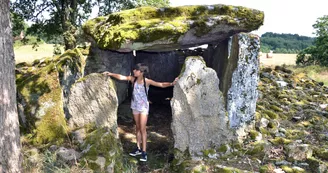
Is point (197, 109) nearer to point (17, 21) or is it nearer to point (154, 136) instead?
point (154, 136)

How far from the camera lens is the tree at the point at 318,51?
25594mm

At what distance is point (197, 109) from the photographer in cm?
576

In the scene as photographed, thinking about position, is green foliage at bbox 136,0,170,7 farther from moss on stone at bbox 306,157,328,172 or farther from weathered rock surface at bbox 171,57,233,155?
moss on stone at bbox 306,157,328,172

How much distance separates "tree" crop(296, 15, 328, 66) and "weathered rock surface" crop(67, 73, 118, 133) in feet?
76.7

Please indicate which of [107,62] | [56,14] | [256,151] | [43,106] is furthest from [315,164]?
[56,14]

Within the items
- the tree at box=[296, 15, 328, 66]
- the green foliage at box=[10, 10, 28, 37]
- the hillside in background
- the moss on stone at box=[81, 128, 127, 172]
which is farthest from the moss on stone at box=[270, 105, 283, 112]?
the hillside in background

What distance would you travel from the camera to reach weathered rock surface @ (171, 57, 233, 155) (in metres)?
5.69

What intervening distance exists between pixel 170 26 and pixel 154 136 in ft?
7.81

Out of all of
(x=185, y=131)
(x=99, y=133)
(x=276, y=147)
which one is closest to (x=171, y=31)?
(x=185, y=131)

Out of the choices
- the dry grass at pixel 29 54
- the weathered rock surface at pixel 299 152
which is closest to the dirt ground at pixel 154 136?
the weathered rock surface at pixel 299 152

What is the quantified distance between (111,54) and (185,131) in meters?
3.08

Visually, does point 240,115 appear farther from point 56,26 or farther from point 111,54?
point 56,26

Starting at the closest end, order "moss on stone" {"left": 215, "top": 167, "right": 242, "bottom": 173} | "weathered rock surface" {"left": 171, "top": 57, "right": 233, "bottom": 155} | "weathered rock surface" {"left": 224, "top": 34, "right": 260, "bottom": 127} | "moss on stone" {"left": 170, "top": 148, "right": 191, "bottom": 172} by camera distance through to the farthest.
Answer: "moss on stone" {"left": 215, "top": 167, "right": 242, "bottom": 173}
"moss on stone" {"left": 170, "top": 148, "right": 191, "bottom": 172}
"weathered rock surface" {"left": 171, "top": 57, "right": 233, "bottom": 155}
"weathered rock surface" {"left": 224, "top": 34, "right": 260, "bottom": 127}

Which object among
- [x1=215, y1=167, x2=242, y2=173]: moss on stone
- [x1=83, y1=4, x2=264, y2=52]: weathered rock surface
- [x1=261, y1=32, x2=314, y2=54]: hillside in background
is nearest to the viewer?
[x1=215, y1=167, x2=242, y2=173]: moss on stone
